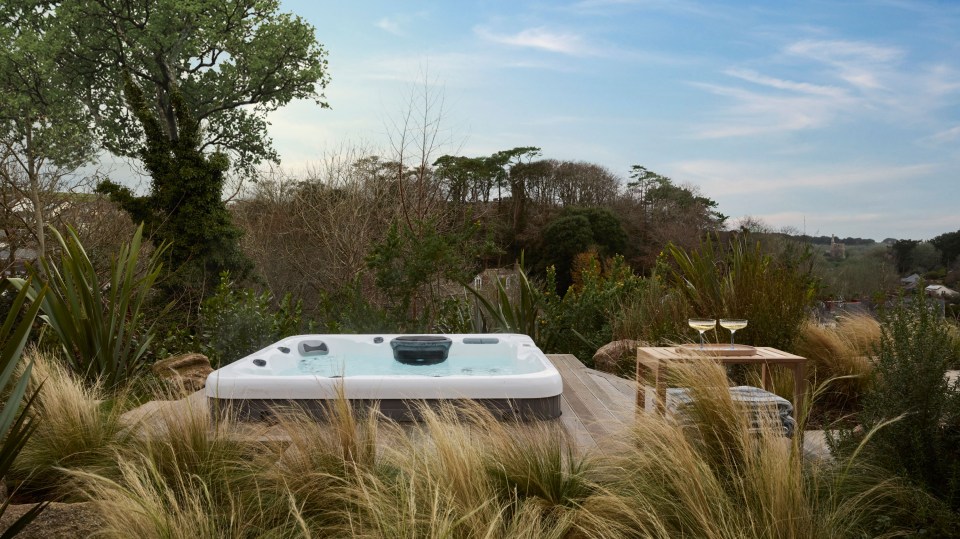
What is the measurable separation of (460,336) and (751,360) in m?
2.82

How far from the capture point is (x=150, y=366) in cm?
564

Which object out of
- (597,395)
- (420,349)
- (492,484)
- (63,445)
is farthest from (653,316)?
(63,445)

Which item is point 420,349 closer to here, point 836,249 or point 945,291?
point 836,249

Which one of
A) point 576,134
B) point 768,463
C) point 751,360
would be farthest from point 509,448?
point 576,134

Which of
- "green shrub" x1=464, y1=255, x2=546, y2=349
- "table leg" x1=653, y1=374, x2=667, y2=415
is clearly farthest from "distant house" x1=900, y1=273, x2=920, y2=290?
"green shrub" x1=464, y1=255, x2=546, y2=349

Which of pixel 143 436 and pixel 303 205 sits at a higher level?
pixel 303 205

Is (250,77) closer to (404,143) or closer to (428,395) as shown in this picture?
(404,143)

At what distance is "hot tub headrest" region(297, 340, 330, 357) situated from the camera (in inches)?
219

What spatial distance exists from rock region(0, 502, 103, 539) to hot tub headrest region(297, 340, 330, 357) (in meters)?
3.17

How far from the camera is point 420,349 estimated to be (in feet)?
18.1

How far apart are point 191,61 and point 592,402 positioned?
12.6 metres

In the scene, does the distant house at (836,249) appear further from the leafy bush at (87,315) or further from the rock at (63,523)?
the rock at (63,523)

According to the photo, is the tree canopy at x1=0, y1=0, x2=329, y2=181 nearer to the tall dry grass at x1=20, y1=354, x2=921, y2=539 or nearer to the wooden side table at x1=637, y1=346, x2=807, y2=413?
the wooden side table at x1=637, y1=346, x2=807, y2=413

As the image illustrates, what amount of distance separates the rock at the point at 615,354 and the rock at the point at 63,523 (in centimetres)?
419
